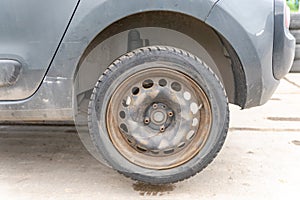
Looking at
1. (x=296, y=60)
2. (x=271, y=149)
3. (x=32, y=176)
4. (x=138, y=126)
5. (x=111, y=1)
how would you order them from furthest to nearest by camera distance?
(x=296, y=60), (x=271, y=149), (x=32, y=176), (x=138, y=126), (x=111, y=1)

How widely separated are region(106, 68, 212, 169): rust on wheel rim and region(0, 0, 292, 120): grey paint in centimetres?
34

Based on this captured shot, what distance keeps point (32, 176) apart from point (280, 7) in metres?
2.01

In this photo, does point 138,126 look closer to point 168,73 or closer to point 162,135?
point 162,135

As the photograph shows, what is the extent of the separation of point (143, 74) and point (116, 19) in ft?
1.23

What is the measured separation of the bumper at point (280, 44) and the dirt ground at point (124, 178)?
765 millimetres

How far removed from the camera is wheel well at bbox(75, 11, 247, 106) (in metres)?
2.56

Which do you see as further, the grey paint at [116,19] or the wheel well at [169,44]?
the wheel well at [169,44]

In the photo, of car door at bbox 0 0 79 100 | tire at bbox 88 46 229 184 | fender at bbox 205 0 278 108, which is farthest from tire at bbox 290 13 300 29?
car door at bbox 0 0 79 100

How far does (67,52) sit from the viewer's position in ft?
7.90

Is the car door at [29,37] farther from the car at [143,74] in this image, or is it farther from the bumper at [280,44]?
the bumper at [280,44]

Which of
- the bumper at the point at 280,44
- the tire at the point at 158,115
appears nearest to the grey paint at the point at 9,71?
the tire at the point at 158,115

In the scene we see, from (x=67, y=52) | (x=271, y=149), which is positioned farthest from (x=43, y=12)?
(x=271, y=149)

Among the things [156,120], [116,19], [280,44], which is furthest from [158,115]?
[280,44]

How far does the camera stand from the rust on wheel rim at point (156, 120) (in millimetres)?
2506
